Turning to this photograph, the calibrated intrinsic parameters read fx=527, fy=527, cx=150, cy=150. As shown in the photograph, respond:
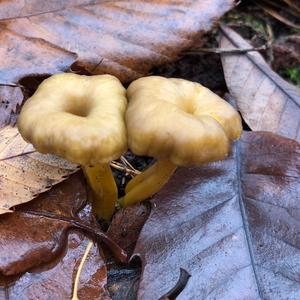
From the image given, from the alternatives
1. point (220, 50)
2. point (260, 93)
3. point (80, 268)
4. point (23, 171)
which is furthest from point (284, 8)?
point (80, 268)

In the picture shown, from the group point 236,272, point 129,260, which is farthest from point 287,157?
point 129,260

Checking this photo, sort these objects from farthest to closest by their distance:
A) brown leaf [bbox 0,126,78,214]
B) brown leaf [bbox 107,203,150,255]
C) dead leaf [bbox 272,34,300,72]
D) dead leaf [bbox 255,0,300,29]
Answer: dead leaf [bbox 255,0,300,29] < dead leaf [bbox 272,34,300,72] < brown leaf [bbox 107,203,150,255] < brown leaf [bbox 0,126,78,214]

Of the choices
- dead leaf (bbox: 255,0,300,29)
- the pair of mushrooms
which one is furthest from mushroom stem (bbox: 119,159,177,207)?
dead leaf (bbox: 255,0,300,29)

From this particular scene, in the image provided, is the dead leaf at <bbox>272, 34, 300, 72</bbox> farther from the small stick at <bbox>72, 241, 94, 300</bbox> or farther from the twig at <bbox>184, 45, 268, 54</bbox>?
the small stick at <bbox>72, 241, 94, 300</bbox>

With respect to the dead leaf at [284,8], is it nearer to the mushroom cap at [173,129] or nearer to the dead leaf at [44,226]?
the mushroom cap at [173,129]

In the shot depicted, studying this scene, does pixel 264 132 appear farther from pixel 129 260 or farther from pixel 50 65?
pixel 50 65

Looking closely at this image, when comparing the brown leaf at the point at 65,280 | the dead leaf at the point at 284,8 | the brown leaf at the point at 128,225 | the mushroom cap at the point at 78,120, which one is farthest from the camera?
the dead leaf at the point at 284,8

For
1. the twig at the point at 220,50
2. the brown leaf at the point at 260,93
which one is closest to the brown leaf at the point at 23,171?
the brown leaf at the point at 260,93

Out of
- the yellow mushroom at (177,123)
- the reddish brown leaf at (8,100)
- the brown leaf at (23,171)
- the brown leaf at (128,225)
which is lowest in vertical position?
the brown leaf at (128,225)

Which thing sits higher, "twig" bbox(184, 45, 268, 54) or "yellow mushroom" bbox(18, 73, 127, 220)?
"yellow mushroom" bbox(18, 73, 127, 220)
